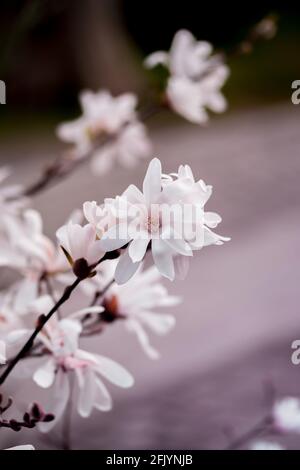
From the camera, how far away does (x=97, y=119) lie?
82 centimetres

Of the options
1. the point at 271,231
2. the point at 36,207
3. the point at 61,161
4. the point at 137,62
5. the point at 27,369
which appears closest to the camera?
the point at 27,369

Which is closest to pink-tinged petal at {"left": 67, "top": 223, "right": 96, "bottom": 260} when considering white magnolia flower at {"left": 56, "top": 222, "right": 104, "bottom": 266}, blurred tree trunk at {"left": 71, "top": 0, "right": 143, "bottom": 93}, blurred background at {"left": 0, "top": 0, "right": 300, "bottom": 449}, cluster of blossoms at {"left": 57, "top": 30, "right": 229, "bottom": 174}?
white magnolia flower at {"left": 56, "top": 222, "right": 104, "bottom": 266}

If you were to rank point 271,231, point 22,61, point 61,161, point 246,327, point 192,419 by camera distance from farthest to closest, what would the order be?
point 22,61 → point 271,231 → point 246,327 → point 192,419 → point 61,161

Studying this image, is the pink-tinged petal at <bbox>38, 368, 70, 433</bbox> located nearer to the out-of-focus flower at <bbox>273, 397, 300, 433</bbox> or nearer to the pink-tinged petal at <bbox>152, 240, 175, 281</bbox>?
the pink-tinged petal at <bbox>152, 240, 175, 281</bbox>

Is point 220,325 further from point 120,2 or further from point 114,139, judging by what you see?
point 120,2

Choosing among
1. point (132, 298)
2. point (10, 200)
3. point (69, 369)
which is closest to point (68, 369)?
point (69, 369)

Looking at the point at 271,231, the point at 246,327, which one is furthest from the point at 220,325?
the point at 271,231

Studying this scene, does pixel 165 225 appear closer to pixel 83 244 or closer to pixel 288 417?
pixel 83 244

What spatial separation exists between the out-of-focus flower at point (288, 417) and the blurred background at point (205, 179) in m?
0.05

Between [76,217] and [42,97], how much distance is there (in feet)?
12.2

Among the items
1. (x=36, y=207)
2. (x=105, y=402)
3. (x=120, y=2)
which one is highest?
(x=120, y=2)

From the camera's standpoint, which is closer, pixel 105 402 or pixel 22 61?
pixel 105 402

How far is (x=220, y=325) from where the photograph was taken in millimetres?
1682

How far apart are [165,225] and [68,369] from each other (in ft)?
0.39
